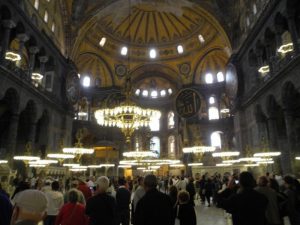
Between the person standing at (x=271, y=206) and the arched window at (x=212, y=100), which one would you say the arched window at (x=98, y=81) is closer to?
the arched window at (x=212, y=100)

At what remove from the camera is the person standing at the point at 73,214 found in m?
3.31

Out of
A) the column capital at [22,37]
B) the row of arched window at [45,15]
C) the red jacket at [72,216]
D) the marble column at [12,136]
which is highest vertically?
the row of arched window at [45,15]

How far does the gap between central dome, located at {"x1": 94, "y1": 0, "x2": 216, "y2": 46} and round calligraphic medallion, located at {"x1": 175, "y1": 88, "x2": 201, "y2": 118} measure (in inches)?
308

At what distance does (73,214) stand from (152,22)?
79.2ft

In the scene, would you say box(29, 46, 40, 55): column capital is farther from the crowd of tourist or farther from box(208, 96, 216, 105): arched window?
box(208, 96, 216, 105): arched window

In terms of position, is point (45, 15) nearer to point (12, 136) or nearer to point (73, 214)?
point (12, 136)

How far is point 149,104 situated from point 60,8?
1345 centimetres

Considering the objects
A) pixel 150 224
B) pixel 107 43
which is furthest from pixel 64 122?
pixel 150 224

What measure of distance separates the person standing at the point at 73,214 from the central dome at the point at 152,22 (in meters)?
19.5

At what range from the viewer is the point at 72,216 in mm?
3326

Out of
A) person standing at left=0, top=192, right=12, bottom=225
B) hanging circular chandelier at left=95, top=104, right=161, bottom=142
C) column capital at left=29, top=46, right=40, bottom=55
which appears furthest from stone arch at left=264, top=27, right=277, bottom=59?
person standing at left=0, top=192, right=12, bottom=225

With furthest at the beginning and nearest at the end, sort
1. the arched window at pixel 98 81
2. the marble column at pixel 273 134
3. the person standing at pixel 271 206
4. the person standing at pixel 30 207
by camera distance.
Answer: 1. the arched window at pixel 98 81
2. the marble column at pixel 273 134
3. the person standing at pixel 271 206
4. the person standing at pixel 30 207

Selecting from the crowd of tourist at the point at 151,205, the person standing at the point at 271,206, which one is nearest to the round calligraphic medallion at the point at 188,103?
the crowd of tourist at the point at 151,205

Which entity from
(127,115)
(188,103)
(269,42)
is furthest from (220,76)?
(127,115)
